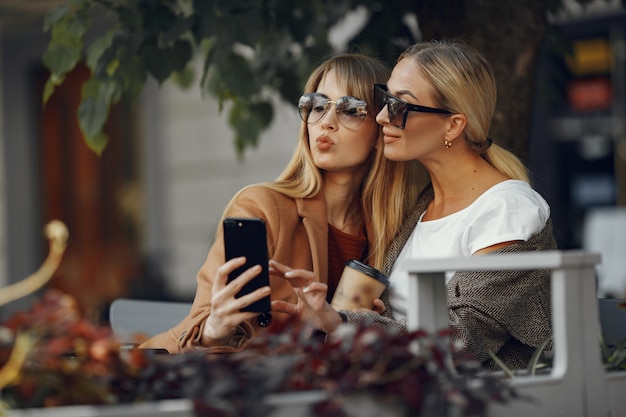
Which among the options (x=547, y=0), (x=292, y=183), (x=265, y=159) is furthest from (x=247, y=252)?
(x=265, y=159)

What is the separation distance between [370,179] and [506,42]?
1.07 m

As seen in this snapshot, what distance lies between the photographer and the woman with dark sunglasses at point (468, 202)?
2787 millimetres

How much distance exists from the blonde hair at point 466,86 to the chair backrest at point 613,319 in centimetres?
43

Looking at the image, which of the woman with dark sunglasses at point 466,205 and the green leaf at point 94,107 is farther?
the green leaf at point 94,107

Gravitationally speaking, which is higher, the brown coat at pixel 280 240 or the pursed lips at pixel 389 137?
the pursed lips at pixel 389 137

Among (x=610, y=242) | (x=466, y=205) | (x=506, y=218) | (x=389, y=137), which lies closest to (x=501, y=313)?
(x=506, y=218)

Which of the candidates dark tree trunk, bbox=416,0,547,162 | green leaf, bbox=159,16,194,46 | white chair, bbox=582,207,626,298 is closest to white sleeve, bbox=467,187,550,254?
dark tree trunk, bbox=416,0,547,162

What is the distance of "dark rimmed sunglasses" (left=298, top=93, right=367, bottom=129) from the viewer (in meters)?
3.21

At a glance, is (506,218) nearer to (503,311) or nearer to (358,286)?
(503,311)

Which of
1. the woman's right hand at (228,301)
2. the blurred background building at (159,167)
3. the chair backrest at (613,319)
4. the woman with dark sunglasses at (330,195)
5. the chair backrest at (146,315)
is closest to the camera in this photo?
the woman's right hand at (228,301)

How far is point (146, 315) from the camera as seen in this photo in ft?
12.3

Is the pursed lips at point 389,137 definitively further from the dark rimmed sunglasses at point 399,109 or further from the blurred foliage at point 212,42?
the blurred foliage at point 212,42

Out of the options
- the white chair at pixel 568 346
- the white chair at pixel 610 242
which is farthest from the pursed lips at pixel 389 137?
the white chair at pixel 610 242

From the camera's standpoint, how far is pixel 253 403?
1.61 metres
